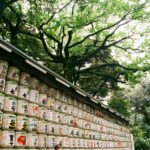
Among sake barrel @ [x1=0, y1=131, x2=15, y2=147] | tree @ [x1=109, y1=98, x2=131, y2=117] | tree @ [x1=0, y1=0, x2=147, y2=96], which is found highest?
tree @ [x1=0, y1=0, x2=147, y2=96]

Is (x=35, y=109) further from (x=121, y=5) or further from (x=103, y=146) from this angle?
(x=121, y=5)

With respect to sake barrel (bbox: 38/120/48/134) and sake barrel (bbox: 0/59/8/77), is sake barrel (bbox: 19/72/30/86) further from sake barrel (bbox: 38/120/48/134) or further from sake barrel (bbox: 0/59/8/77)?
sake barrel (bbox: 38/120/48/134)

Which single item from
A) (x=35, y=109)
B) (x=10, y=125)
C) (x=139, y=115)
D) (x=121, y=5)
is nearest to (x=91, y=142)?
(x=35, y=109)

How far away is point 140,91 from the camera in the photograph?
101ft

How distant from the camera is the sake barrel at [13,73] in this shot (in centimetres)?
625

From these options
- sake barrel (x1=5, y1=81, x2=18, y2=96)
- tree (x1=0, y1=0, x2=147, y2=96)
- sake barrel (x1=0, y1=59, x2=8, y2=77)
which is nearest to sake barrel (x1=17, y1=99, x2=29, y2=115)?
sake barrel (x1=5, y1=81, x2=18, y2=96)

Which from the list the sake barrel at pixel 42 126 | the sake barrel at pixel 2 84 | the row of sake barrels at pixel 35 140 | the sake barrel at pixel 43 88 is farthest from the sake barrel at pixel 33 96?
the sake barrel at pixel 2 84

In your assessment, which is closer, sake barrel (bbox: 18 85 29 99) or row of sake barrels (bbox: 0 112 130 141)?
row of sake barrels (bbox: 0 112 130 141)

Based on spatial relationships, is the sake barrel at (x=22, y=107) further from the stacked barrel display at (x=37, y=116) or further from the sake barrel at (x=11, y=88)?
the sake barrel at (x=11, y=88)

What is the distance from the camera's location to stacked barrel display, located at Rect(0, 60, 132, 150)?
6073mm

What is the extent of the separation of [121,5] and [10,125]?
12.4 meters

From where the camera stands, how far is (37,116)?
282 inches

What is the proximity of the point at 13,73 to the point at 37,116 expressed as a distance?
53.3 inches

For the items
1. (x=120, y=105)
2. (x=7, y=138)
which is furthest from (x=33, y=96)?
(x=120, y=105)
